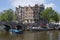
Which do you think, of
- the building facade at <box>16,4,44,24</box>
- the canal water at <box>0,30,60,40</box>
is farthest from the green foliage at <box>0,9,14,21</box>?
the canal water at <box>0,30,60,40</box>

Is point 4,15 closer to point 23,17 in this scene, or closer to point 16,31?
point 23,17

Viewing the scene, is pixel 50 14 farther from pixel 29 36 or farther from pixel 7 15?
pixel 29 36

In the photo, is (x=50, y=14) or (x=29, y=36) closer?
(x=29, y=36)

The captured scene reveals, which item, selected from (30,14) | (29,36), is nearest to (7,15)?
(30,14)

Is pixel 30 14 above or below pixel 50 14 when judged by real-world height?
below

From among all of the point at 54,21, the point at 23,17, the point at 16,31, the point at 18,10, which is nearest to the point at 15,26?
the point at 16,31

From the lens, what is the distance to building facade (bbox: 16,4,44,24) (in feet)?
384

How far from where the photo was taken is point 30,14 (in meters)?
119

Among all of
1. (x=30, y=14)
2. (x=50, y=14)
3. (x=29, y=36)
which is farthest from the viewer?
(x=30, y=14)

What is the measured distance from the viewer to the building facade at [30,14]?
117 meters

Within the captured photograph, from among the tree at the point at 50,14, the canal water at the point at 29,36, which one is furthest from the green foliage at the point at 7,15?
the canal water at the point at 29,36

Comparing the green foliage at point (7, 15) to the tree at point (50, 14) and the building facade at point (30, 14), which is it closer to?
the building facade at point (30, 14)

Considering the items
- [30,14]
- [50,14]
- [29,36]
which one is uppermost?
[50,14]

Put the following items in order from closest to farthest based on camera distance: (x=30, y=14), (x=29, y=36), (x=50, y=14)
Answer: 1. (x=29, y=36)
2. (x=50, y=14)
3. (x=30, y=14)
